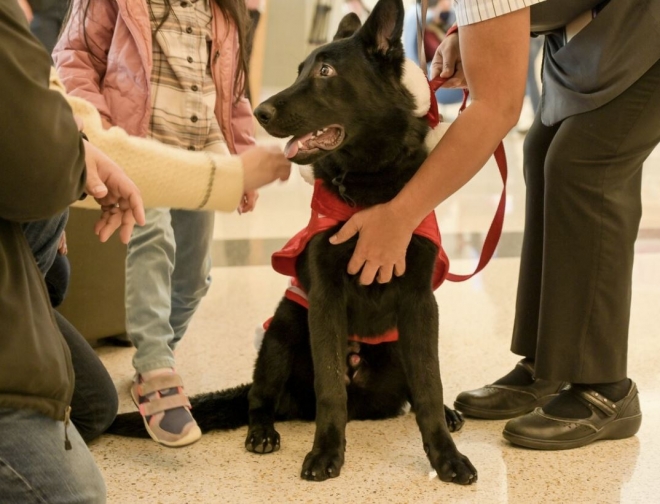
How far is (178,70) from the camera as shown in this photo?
2.03m

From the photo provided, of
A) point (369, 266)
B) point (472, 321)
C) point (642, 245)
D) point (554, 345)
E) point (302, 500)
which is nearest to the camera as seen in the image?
point (302, 500)

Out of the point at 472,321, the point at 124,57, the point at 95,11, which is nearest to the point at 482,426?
the point at 472,321

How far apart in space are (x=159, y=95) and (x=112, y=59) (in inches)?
5.7

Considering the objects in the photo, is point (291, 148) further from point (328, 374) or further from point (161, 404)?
point (161, 404)

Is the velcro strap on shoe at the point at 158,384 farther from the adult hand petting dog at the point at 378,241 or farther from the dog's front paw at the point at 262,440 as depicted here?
the adult hand petting dog at the point at 378,241

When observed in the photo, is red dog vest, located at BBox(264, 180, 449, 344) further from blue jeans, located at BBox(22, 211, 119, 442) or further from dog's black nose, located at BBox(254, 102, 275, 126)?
blue jeans, located at BBox(22, 211, 119, 442)

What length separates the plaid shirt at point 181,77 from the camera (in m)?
2.03

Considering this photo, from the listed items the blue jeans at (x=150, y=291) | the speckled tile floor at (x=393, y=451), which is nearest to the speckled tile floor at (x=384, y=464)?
the speckled tile floor at (x=393, y=451)

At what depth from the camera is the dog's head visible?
1.63 metres

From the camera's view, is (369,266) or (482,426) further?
(482,426)

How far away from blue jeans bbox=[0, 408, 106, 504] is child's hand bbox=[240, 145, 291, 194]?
0.53m

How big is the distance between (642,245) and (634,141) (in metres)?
2.31

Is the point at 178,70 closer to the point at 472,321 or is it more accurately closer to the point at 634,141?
the point at 634,141

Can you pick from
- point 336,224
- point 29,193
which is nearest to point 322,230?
point 336,224
